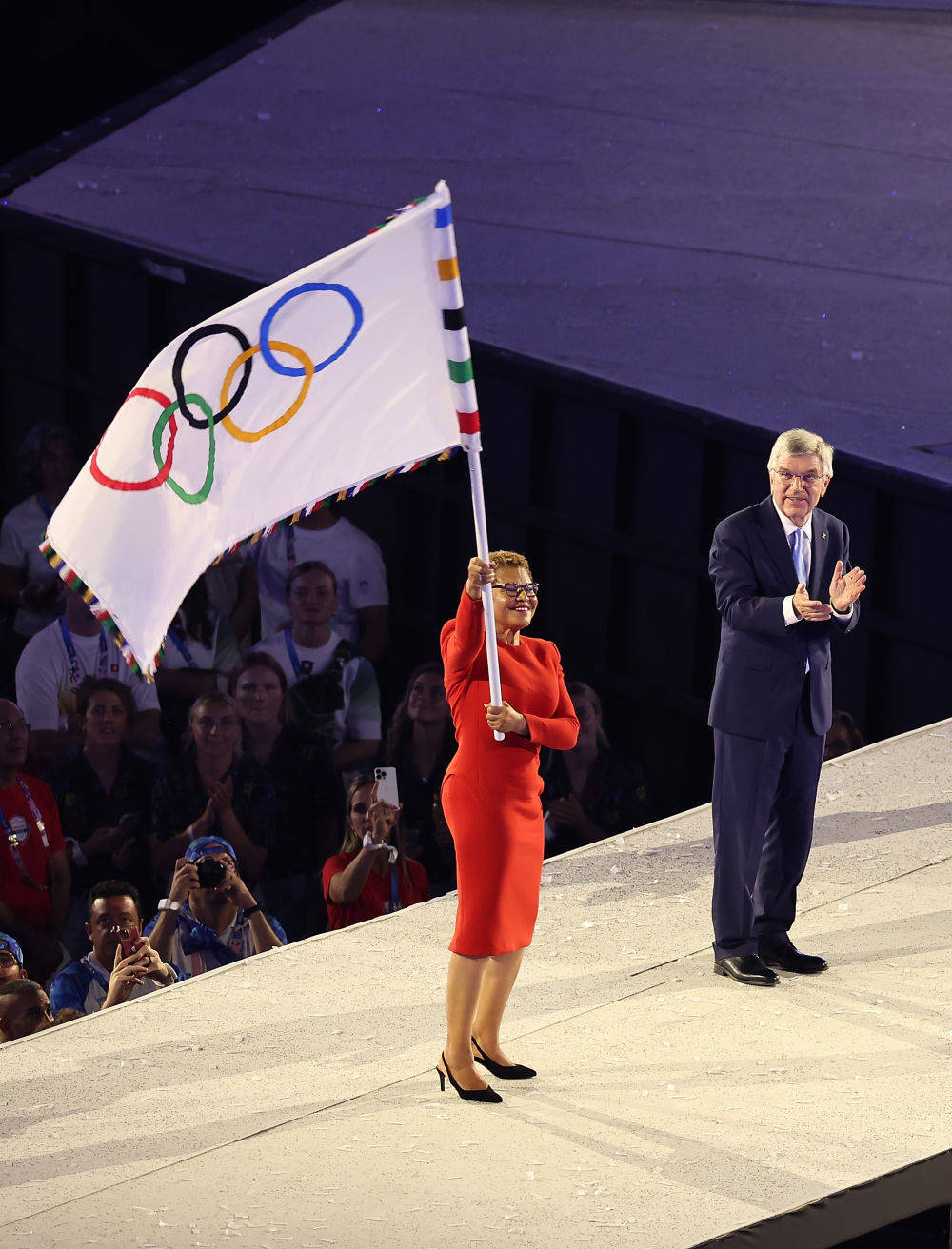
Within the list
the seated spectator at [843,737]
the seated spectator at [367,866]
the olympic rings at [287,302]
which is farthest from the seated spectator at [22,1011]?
the seated spectator at [843,737]

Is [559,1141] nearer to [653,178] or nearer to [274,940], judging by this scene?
[274,940]

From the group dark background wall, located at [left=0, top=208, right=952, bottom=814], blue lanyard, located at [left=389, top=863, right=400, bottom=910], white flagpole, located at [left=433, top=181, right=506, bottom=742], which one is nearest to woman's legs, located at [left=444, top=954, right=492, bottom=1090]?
white flagpole, located at [left=433, top=181, right=506, bottom=742]

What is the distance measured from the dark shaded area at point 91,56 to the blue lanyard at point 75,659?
4.61 meters

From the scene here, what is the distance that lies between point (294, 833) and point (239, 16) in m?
8.37

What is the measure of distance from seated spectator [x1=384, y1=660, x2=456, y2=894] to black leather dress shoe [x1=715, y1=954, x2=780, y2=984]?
7.75 feet

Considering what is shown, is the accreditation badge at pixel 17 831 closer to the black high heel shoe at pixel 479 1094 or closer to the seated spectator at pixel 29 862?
the seated spectator at pixel 29 862

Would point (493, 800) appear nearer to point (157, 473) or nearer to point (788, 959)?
point (157, 473)

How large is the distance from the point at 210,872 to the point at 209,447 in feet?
7.21

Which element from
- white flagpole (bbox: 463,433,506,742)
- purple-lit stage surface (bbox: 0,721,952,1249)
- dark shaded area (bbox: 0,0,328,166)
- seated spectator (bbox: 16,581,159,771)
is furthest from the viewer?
dark shaded area (bbox: 0,0,328,166)

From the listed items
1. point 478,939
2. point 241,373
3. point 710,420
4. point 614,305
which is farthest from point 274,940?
point 614,305

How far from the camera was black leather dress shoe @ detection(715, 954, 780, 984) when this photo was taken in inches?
199

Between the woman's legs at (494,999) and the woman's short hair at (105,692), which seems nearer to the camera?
the woman's legs at (494,999)

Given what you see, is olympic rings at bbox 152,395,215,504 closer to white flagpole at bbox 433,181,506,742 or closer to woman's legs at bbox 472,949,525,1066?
white flagpole at bbox 433,181,506,742

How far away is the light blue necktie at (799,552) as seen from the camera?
5.00 meters
